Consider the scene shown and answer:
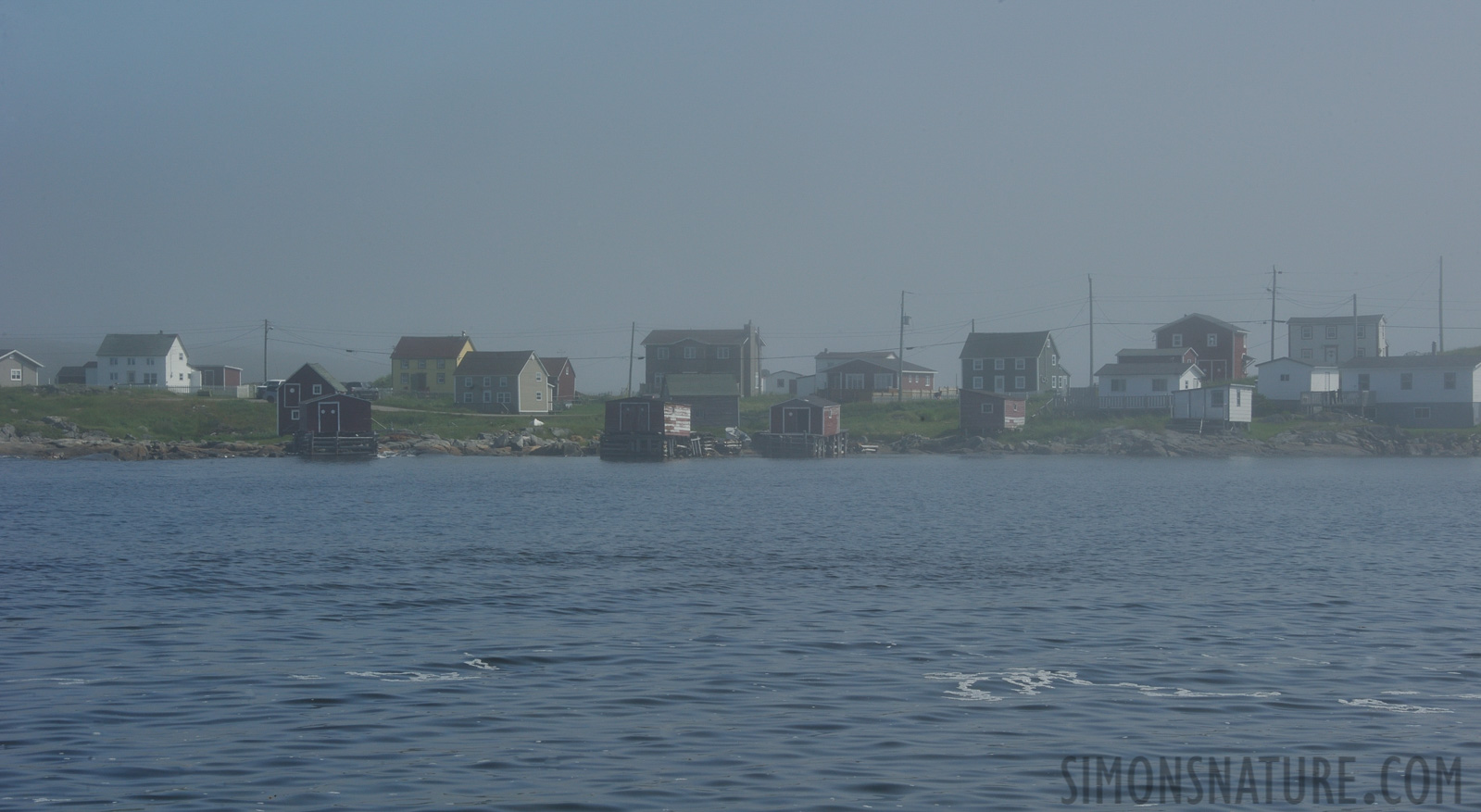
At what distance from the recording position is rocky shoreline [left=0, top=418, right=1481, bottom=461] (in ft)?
279

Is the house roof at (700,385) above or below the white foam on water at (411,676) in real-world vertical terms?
above

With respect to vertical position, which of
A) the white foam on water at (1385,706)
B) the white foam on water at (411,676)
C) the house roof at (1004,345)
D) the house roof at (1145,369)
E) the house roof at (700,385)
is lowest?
the white foam on water at (411,676)

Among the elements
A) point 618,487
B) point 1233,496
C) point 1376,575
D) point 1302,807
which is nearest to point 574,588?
point 1302,807

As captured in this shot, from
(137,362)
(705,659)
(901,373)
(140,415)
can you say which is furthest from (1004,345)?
(705,659)

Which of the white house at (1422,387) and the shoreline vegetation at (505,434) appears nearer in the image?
the shoreline vegetation at (505,434)

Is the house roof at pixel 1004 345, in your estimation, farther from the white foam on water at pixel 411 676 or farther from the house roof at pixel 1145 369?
the white foam on water at pixel 411 676

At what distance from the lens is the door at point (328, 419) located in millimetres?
86562

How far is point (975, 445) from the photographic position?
307ft

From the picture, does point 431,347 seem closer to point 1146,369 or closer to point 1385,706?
point 1146,369

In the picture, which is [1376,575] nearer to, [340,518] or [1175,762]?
[1175,762]

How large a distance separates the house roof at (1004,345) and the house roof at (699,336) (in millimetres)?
24889

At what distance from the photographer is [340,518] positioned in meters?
41.7

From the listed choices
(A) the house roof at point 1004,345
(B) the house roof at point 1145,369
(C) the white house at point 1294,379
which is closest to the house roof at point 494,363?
(A) the house roof at point 1004,345

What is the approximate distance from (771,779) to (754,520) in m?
30.0
